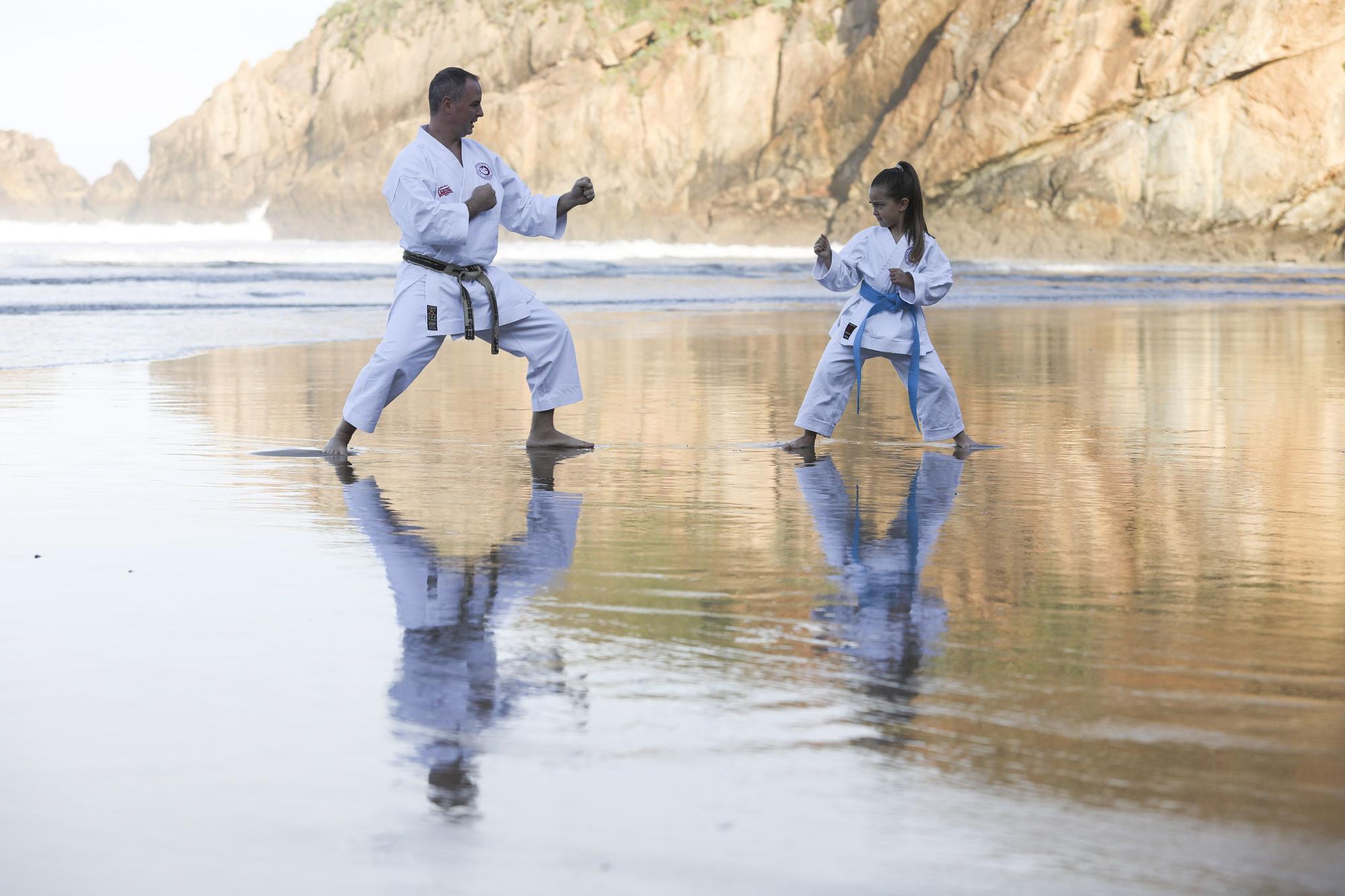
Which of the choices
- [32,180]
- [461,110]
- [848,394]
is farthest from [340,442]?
[32,180]

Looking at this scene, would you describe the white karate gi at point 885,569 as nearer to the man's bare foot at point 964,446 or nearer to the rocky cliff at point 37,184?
the man's bare foot at point 964,446

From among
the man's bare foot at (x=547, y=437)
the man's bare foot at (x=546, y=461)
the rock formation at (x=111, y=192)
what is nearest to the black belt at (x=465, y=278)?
the man's bare foot at (x=547, y=437)

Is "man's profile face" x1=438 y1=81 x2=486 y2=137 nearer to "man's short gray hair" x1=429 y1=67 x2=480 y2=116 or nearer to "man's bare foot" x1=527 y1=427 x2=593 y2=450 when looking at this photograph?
"man's short gray hair" x1=429 y1=67 x2=480 y2=116

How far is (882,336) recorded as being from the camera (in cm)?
759

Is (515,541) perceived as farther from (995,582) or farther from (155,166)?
(155,166)

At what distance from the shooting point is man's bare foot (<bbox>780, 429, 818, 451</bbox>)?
7.32m

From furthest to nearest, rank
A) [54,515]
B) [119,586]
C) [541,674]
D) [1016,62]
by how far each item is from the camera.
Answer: [1016,62] → [54,515] → [119,586] → [541,674]

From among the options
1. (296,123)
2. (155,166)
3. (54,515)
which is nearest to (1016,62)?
(296,123)

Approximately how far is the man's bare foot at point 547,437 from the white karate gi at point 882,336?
973mm

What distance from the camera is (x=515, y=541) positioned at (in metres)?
4.98

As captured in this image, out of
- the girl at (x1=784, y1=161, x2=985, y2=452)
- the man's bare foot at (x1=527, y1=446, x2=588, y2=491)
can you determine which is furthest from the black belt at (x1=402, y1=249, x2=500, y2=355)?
the girl at (x1=784, y1=161, x2=985, y2=452)

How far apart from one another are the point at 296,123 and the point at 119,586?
7393 cm

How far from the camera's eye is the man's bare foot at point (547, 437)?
24.2 feet

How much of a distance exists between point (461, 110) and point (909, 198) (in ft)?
6.43
